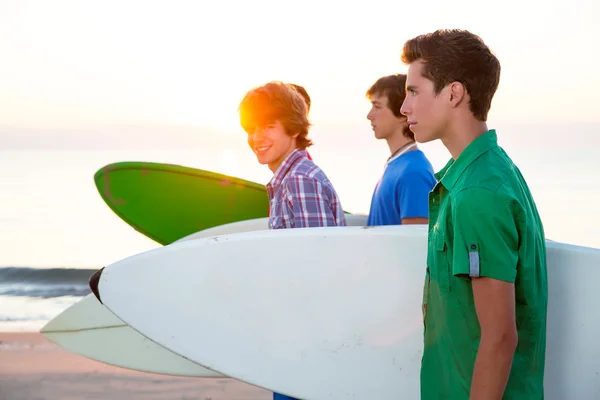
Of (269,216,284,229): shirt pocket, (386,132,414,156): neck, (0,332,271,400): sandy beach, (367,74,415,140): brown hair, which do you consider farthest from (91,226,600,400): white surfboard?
(0,332,271,400): sandy beach

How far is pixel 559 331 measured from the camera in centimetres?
243

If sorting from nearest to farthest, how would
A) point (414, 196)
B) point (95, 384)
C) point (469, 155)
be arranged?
point (469, 155) < point (414, 196) < point (95, 384)

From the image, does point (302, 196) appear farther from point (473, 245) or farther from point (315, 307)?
point (473, 245)

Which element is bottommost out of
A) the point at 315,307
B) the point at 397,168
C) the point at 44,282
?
the point at 44,282

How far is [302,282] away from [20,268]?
26.4 ft

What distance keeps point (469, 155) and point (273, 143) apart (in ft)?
4.04

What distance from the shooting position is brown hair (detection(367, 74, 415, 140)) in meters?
3.13

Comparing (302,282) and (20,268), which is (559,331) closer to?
(302,282)

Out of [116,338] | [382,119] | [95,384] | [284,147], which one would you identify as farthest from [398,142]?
[95,384]

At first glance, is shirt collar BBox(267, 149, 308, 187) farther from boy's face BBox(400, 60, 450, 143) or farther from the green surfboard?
the green surfboard

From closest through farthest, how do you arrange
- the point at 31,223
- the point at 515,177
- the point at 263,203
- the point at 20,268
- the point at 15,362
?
the point at 515,177
the point at 263,203
the point at 15,362
the point at 20,268
the point at 31,223

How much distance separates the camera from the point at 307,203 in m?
2.60

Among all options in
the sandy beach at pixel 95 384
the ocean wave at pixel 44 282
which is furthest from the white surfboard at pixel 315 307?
the ocean wave at pixel 44 282

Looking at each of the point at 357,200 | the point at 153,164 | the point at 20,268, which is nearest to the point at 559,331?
the point at 153,164
